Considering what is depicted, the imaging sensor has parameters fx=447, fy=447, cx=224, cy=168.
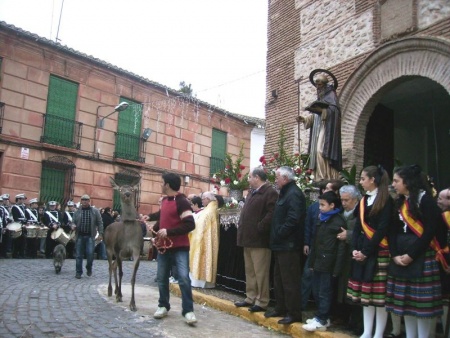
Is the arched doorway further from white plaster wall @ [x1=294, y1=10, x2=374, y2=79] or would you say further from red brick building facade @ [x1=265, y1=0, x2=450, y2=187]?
white plaster wall @ [x1=294, y1=10, x2=374, y2=79]

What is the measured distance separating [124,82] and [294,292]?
1713 cm

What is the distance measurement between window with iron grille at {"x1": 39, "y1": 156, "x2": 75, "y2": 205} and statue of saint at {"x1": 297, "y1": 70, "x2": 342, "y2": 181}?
12816 millimetres

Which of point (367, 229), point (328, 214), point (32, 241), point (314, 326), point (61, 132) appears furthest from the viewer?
Result: point (61, 132)

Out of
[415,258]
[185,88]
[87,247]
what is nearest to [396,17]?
[415,258]

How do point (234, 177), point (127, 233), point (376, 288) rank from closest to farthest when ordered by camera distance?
1. point (376, 288)
2. point (127, 233)
3. point (234, 177)

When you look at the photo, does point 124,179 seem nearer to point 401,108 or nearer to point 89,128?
point 89,128

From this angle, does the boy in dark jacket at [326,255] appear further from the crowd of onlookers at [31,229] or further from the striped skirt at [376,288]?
the crowd of onlookers at [31,229]

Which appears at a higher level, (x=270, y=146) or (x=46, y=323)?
(x=270, y=146)

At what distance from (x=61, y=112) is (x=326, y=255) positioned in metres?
15.8

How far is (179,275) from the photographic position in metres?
5.60

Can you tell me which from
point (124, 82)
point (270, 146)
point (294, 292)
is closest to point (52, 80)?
point (124, 82)

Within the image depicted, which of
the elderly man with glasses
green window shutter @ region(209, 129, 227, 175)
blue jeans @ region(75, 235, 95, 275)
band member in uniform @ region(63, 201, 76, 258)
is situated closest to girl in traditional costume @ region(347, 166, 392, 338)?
blue jeans @ region(75, 235, 95, 275)

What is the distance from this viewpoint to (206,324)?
18.4 feet

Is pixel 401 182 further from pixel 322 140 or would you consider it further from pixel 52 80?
pixel 52 80
